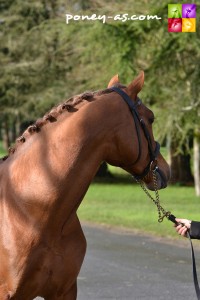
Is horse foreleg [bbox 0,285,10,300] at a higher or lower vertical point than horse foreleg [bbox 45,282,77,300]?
higher

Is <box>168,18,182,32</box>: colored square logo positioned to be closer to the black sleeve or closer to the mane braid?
the black sleeve

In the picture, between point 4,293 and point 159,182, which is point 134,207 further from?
point 4,293

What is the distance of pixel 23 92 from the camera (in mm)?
34656

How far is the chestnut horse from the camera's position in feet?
17.0

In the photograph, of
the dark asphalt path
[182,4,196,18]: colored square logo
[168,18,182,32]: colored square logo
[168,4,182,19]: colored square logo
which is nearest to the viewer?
the dark asphalt path

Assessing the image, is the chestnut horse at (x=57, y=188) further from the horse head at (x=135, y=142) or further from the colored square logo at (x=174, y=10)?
the colored square logo at (x=174, y=10)

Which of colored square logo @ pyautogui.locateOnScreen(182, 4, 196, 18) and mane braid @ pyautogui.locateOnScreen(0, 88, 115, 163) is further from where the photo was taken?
colored square logo @ pyautogui.locateOnScreen(182, 4, 196, 18)

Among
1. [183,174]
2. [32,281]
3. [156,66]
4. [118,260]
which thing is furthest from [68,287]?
[183,174]

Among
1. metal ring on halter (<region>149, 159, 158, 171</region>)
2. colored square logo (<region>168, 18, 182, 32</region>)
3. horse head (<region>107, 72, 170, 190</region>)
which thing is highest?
horse head (<region>107, 72, 170, 190</region>)

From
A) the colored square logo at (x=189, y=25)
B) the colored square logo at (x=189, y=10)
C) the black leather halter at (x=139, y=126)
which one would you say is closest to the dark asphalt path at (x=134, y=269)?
the black leather halter at (x=139, y=126)

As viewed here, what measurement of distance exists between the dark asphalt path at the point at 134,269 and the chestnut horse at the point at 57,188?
13.3 ft

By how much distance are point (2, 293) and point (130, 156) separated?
3.84ft

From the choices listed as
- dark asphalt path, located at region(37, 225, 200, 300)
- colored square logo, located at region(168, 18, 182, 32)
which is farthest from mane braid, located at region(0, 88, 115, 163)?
colored square logo, located at region(168, 18, 182, 32)

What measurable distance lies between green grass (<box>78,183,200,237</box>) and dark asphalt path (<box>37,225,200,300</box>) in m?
1.68
